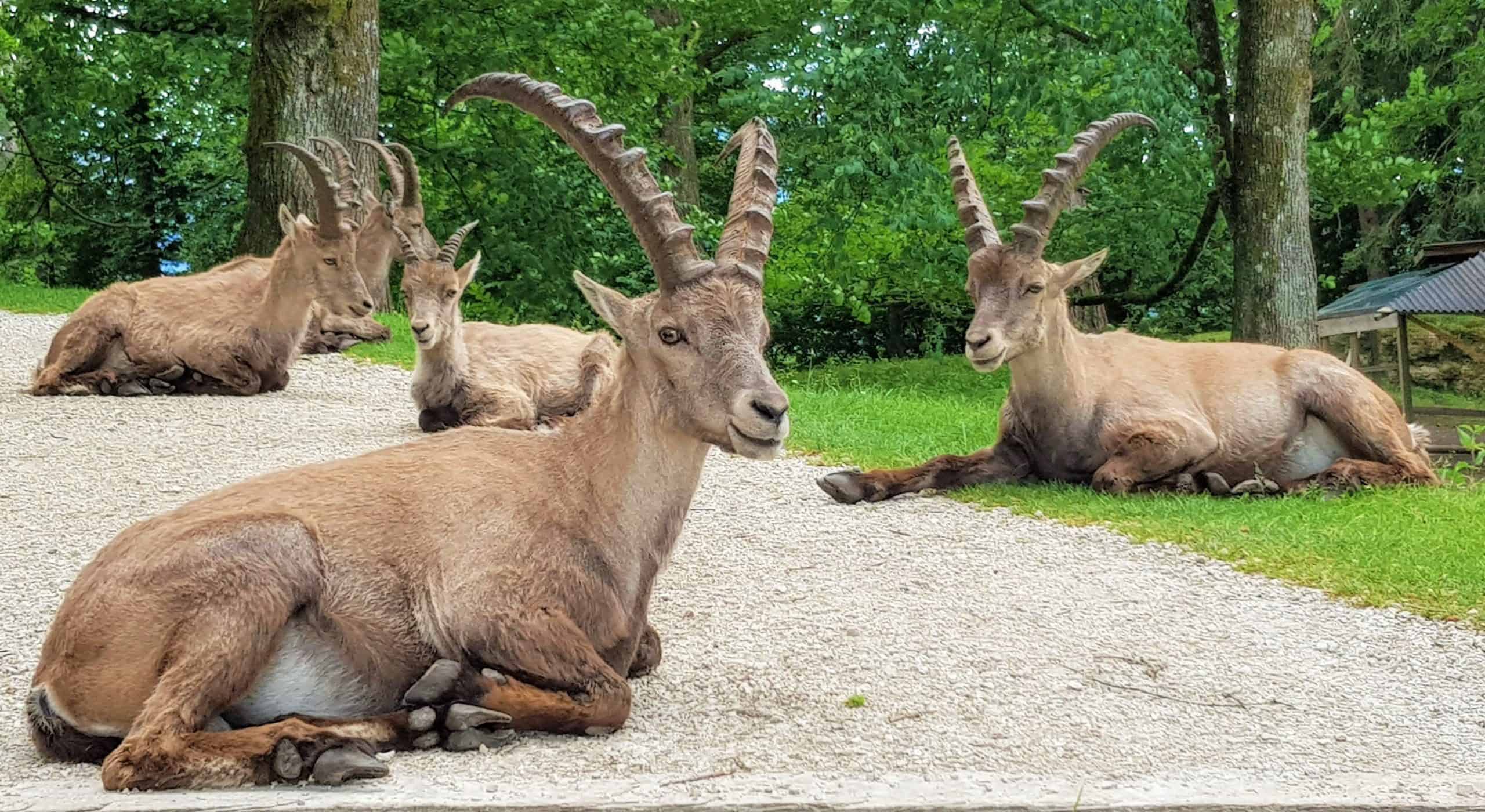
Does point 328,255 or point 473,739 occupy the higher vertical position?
point 328,255

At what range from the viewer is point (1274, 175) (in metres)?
16.4

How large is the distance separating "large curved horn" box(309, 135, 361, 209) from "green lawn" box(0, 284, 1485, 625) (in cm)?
550

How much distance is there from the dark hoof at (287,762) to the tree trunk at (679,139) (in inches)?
956

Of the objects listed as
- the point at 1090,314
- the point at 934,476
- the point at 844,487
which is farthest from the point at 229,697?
the point at 1090,314

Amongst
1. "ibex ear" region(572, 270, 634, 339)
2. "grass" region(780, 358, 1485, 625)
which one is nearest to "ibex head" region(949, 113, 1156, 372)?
"grass" region(780, 358, 1485, 625)

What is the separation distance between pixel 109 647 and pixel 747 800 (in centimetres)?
203

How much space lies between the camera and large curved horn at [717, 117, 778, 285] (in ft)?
18.4

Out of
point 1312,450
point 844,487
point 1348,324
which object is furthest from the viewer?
point 1348,324

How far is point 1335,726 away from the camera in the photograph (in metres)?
5.74

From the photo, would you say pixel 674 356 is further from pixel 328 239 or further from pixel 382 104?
pixel 382 104

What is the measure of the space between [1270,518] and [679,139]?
70.4 ft

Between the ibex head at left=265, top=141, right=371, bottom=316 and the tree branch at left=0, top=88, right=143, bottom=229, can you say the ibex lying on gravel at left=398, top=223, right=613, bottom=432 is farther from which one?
the tree branch at left=0, top=88, right=143, bottom=229

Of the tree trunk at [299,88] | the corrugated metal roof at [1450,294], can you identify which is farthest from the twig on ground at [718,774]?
the corrugated metal roof at [1450,294]

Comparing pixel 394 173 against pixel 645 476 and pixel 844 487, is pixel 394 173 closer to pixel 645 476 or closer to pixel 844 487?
pixel 844 487
